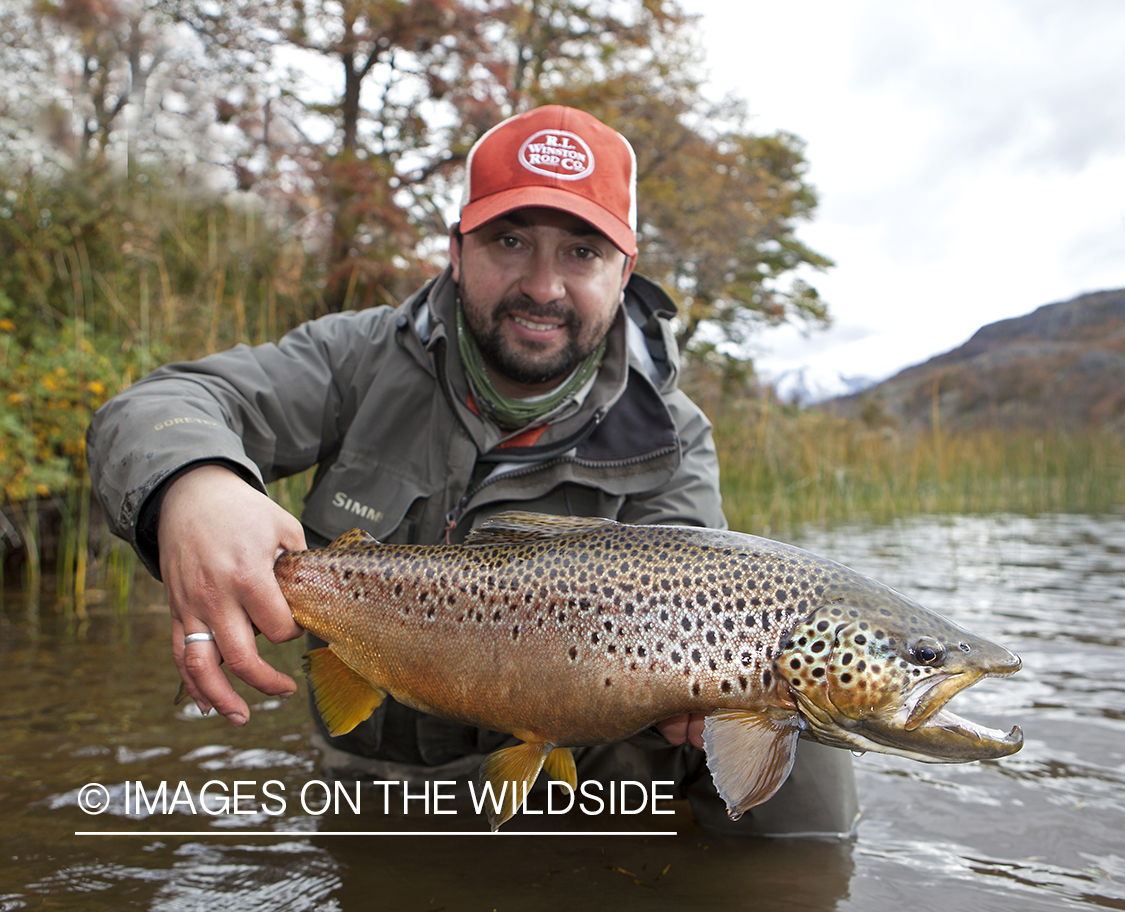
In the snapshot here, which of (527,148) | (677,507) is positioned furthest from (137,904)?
(527,148)

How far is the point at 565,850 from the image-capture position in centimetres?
245

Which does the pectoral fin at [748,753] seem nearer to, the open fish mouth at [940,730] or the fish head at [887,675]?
the fish head at [887,675]

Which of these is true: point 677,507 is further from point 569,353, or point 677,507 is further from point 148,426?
point 148,426

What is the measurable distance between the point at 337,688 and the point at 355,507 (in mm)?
863

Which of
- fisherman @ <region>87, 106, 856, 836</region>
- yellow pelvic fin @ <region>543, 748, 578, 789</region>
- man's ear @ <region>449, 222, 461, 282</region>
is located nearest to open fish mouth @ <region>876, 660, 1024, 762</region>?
yellow pelvic fin @ <region>543, 748, 578, 789</region>

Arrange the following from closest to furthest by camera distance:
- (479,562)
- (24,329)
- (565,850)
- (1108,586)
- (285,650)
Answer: (479,562) < (565,850) < (285,650) < (24,329) < (1108,586)

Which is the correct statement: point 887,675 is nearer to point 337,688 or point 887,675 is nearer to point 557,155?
point 337,688

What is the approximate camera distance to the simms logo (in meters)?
2.76

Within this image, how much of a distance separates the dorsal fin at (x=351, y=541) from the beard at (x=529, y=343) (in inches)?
35.6

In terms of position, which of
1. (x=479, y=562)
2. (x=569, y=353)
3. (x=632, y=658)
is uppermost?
(x=569, y=353)

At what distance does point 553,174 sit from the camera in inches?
108

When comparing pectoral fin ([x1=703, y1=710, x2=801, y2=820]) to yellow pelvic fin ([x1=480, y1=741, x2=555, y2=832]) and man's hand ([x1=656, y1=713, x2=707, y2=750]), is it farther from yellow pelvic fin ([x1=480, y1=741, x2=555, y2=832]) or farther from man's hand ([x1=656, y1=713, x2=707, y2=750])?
yellow pelvic fin ([x1=480, y1=741, x2=555, y2=832])

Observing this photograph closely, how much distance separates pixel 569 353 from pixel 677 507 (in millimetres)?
623

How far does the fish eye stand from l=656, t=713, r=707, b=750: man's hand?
0.49m
